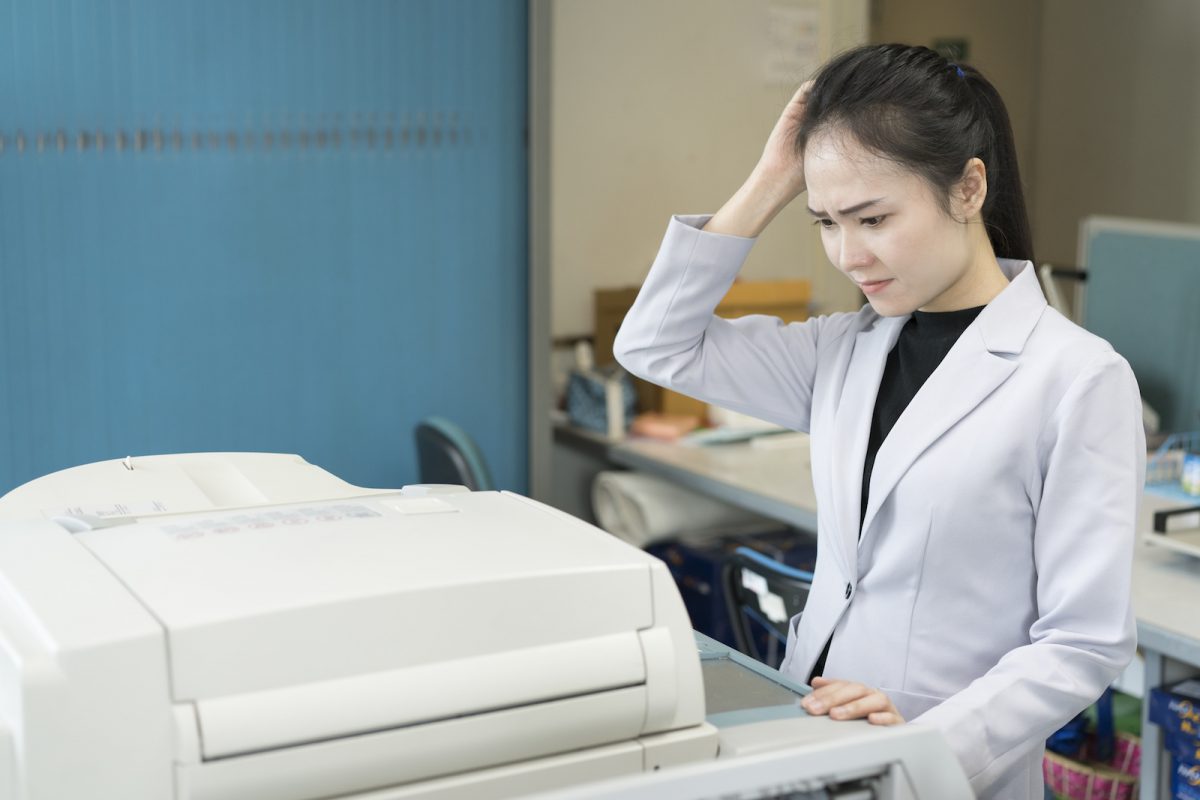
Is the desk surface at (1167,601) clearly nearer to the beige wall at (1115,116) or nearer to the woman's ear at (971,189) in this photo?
the woman's ear at (971,189)

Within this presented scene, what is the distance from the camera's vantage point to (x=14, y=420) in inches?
96.8

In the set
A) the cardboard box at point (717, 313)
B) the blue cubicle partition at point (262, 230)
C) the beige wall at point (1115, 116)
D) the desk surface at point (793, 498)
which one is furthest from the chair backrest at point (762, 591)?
the beige wall at point (1115, 116)

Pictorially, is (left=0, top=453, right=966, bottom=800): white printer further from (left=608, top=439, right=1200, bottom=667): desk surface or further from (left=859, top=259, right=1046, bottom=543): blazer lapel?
(left=608, top=439, right=1200, bottom=667): desk surface

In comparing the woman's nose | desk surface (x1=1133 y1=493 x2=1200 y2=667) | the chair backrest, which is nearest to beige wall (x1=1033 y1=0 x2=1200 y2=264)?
desk surface (x1=1133 y1=493 x2=1200 y2=667)

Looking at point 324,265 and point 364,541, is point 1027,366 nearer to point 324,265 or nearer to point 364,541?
point 364,541

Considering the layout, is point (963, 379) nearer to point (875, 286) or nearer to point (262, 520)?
point (875, 286)

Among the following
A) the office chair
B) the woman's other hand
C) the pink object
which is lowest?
the pink object

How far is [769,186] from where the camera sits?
144cm

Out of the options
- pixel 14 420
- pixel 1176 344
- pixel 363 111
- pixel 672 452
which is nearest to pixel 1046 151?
pixel 1176 344

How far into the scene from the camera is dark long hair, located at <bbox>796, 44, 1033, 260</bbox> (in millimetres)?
1239

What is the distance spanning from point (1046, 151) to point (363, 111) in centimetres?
338

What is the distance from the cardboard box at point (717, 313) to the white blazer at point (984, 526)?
1.73 m

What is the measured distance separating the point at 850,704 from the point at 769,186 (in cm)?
62

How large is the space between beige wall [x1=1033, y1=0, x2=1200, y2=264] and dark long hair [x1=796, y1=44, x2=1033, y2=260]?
12.3 feet
